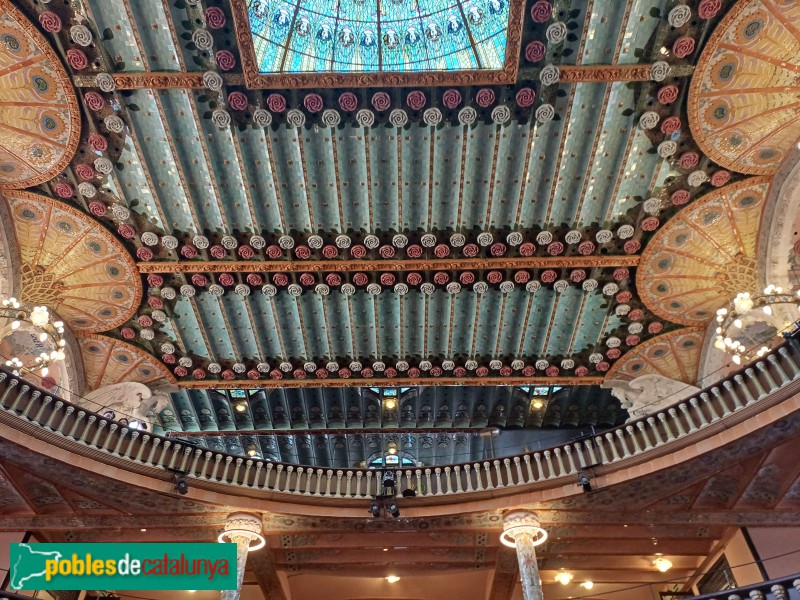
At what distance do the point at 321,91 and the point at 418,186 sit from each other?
114 inches

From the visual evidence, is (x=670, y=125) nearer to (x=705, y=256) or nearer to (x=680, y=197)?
(x=680, y=197)

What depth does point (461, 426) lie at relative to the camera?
713 inches

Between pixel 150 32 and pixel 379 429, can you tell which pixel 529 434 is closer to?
pixel 379 429

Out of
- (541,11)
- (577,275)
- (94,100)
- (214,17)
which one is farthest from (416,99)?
(94,100)

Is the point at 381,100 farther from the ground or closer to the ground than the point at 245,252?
farther from the ground

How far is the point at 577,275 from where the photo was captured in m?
14.1

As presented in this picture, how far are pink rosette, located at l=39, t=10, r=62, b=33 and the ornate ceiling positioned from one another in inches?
1.7

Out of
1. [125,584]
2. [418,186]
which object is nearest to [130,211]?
[418,186]

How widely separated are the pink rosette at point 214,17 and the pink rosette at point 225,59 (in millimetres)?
468

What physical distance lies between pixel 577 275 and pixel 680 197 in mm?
2838

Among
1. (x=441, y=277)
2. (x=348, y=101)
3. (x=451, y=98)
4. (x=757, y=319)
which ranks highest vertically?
(x=348, y=101)

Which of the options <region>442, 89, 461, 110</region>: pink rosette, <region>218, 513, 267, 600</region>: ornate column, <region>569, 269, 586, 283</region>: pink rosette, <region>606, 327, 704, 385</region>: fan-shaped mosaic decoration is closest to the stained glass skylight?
<region>442, 89, 461, 110</region>: pink rosette

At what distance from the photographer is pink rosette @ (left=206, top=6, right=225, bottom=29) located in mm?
10312

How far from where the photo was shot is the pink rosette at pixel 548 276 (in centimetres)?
1399
